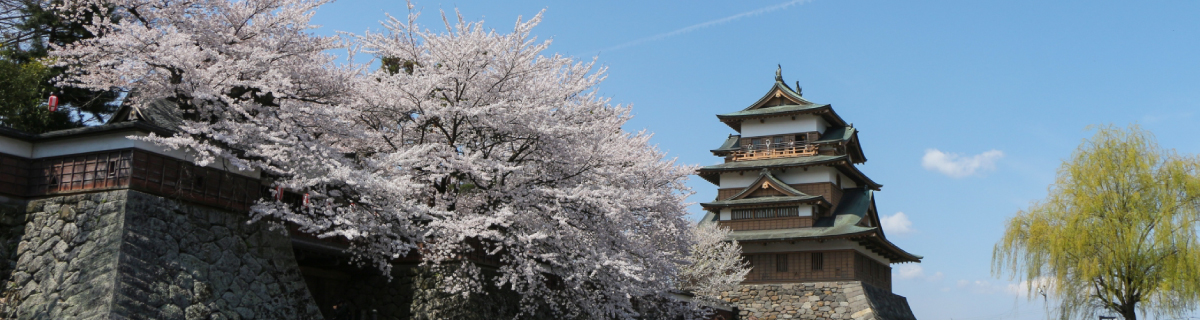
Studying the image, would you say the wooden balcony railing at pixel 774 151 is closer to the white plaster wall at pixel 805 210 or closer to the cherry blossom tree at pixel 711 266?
the white plaster wall at pixel 805 210

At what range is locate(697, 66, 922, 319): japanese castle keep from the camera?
115 feet

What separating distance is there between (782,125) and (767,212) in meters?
4.97

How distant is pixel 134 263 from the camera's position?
11.6 m

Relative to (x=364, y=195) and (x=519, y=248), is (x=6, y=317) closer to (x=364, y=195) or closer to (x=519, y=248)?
(x=364, y=195)

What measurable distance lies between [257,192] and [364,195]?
5.34ft

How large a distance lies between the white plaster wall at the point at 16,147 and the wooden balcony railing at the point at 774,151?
3126 cm

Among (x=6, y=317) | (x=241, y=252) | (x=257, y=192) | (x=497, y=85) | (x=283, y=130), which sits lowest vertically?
(x=6, y=317)

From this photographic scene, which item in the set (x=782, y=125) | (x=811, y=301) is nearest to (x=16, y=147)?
(x=811, y=301)

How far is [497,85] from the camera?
16.9 metres

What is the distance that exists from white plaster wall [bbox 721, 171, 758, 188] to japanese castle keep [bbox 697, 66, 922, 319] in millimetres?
44

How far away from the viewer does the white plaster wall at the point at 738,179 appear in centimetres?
3962

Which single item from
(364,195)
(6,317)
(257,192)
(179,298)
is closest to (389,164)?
(364,195)

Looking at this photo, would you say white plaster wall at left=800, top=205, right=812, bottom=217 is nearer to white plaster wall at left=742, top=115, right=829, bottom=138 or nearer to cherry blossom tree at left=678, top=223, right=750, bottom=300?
cherry blossom tree at left=678, top=223, right=750, bottom=300

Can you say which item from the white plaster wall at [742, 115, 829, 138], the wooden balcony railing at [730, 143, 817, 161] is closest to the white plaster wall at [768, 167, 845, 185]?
the wooden balcony railing at [730, 143, 817, 161]
